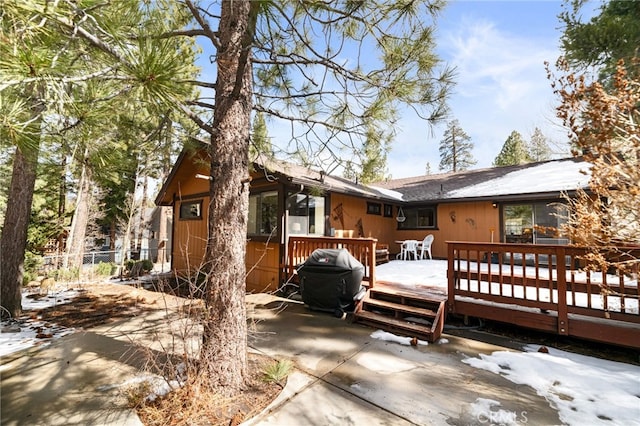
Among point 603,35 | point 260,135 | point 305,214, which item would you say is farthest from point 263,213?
point 603,35

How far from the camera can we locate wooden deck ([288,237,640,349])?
3.39 metres

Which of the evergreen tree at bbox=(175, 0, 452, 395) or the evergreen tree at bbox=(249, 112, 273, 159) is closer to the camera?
the evergreen tree at bbox=(175, 0, 452, 395)

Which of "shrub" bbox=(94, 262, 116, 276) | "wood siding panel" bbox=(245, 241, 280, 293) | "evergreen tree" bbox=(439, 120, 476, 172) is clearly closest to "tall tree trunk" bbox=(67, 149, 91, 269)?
"shrub" bbox=(94, 262, 116, 276)

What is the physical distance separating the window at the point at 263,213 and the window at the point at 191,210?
3.04m

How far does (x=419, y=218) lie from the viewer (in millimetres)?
11055

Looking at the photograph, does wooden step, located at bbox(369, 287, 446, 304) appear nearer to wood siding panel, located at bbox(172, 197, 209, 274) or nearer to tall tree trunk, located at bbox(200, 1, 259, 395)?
tall tree trunk, located at bbox(200, 1, 259, 395)

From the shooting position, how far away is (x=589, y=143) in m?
2.17

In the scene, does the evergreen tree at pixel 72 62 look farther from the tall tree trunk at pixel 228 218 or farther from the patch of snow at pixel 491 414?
the patch of snow at pixel 491 414

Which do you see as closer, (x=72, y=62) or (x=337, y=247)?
(x=72, y=62)

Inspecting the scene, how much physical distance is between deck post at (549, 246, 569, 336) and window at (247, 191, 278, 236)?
5.53 metres

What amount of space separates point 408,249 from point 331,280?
5856 millimetres

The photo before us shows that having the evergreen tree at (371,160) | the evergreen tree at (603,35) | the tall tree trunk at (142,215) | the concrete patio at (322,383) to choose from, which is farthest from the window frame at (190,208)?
the evergreen tree at (603,35)

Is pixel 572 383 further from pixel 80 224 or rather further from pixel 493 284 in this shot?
pixel 80 224

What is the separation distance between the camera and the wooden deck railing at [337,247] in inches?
211
